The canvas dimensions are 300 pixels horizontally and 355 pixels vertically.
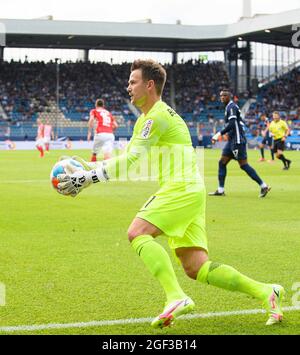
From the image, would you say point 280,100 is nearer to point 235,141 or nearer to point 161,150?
point 235,141

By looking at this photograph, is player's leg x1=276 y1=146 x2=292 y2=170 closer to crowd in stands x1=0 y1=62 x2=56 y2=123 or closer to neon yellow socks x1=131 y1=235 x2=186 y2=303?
neon yellow socks x1=131 y1=235 x2=186 y2=303

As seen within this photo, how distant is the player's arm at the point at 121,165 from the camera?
5.49 metres

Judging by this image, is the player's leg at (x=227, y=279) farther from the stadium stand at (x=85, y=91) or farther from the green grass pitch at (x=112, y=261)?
the stadium stand at (x=85, y=91)

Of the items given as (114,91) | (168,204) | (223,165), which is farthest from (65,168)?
(114,91)

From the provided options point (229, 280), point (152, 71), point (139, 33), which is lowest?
point (229, 280)

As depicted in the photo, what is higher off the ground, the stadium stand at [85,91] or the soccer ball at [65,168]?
the stadium stand at [85,91]

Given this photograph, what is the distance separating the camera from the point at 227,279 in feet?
18.4

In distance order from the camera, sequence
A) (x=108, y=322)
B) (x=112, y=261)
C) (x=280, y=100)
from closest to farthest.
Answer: (x=108, y=322) → (x=112, y=261) → (x=280, y=100)

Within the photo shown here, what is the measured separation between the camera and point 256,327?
18.0ft

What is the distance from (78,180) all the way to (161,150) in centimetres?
69

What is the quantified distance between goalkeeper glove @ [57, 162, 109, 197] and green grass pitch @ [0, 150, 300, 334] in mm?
1028

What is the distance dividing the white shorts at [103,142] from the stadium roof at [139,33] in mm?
34000

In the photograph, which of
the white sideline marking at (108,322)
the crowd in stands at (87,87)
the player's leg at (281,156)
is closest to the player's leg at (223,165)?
the white sideline marking at (108,322)

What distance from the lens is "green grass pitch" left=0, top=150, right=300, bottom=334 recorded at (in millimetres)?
5742
